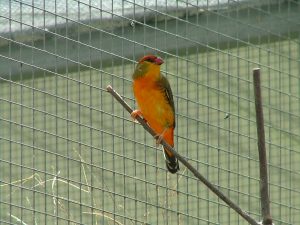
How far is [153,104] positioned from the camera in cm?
247

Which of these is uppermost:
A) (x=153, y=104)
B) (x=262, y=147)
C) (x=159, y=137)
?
(x=262, y=147)

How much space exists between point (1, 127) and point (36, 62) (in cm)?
46

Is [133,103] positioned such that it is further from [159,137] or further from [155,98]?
[159,137]

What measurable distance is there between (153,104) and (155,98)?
0.06 ft

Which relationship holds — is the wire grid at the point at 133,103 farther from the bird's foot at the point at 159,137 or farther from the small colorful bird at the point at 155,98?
the bird's foot at the point at 159,137

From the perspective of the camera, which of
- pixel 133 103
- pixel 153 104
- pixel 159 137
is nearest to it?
pixel 159 137

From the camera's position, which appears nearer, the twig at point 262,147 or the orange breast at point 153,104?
the twig at point 262,147

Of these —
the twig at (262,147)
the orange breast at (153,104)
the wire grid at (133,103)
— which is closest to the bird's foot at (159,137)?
the orange breast at (153,104)

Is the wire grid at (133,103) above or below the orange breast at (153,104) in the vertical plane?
below

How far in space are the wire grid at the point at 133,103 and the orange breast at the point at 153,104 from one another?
234 millimetres

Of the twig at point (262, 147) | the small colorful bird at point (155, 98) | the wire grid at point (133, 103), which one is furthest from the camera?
the wire grid at point (133, 103)

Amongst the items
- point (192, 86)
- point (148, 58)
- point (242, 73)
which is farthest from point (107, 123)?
point (148, 58)

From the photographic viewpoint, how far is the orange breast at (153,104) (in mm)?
2473

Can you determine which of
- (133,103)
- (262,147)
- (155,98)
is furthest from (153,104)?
(262,147)
